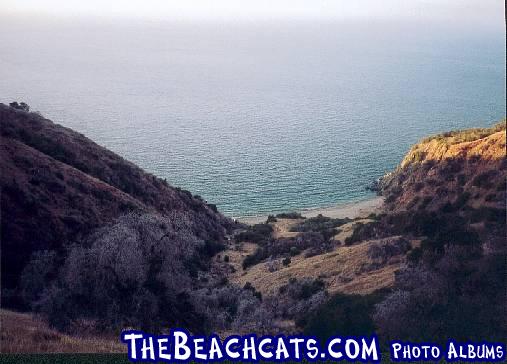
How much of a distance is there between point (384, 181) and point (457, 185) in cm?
1708

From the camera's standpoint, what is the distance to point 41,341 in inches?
404

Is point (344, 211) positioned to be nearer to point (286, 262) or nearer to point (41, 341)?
point (286, 262)

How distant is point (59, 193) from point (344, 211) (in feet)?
65.0

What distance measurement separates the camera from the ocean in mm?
36188

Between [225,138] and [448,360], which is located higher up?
[225,138]

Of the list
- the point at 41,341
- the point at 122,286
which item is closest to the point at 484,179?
the point at 122,286

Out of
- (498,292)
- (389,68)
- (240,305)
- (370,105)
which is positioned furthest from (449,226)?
(389,68)

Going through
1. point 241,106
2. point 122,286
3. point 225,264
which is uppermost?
point 241,106

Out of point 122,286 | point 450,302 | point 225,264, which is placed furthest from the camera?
point 225,264

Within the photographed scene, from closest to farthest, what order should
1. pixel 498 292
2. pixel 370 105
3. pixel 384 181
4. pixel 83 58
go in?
pixel 498 292 → pixel 384 181 → pixel 83 58 → pixel 370 105

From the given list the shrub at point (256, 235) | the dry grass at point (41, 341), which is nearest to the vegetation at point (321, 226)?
the shrub at point (256, 235)

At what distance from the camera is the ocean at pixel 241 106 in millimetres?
36188

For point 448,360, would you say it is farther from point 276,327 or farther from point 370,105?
point 370,105

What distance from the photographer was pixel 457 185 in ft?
66.0
